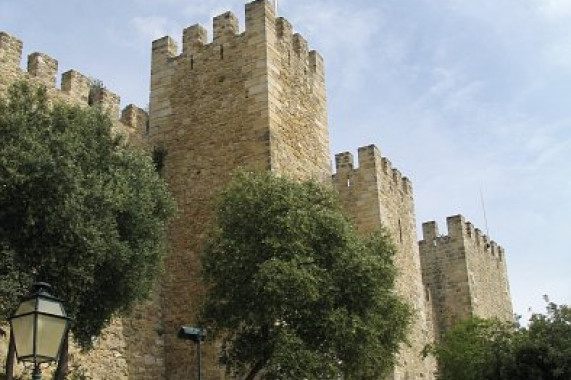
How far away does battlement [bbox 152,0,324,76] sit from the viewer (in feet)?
60.8

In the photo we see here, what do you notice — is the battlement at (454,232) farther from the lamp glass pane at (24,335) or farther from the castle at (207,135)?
the lamp glass pane at (24,335)

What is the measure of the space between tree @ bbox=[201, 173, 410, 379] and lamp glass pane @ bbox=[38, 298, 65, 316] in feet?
18.2

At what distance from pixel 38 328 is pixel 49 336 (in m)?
0.14

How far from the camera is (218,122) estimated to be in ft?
59.9

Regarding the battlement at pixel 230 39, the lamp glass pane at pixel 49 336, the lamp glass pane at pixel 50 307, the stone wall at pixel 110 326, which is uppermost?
the battlement at pixel 230 39

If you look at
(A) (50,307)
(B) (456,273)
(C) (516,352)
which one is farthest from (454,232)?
(A) (50,307)

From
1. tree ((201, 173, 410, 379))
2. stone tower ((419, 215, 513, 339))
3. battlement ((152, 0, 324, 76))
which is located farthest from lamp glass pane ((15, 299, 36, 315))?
stone tower ((419, 215, 513, 339))

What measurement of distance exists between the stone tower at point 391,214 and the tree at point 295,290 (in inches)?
289

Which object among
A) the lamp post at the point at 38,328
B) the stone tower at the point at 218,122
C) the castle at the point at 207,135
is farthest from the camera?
the stone tower at the point at 218,122

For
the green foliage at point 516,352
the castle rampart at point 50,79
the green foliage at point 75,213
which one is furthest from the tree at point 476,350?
the castle rampart at point 50,79

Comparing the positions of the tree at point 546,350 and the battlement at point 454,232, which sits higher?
the battlement at point 454,232

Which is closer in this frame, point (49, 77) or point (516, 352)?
point (49, 77)

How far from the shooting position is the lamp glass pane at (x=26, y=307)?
23.8 feet

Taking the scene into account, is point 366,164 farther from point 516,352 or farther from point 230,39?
point 516,352
